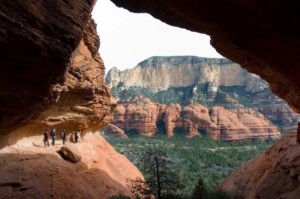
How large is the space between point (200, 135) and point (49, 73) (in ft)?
448

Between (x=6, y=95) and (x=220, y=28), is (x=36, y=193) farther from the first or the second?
(x=220, y=28)

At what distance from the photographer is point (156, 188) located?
29000 millimetres

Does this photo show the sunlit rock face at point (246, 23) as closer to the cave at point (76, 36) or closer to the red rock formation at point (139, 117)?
the cave at point (76, 36)

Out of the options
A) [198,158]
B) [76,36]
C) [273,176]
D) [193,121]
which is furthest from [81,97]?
[193,121]

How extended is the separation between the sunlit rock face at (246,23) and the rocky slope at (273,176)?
521cm

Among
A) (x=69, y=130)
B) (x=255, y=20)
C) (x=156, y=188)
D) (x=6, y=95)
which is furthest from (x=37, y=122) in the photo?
→ (x=255, y=20)

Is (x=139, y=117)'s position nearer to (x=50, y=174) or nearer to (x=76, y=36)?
(x=50, y=174)

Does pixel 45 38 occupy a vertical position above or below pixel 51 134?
above

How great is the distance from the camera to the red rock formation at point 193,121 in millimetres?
149500

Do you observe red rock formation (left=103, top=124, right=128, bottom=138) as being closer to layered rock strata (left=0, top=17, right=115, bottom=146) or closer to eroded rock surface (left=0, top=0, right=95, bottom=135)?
layered rock strata (left=0, top=17, right=115, bottom=146)

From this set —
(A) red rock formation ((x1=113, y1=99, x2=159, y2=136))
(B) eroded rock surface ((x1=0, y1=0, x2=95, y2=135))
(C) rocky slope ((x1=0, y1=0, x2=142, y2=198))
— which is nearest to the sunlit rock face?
(C) rocky slope ((x1=0, y1=0, x2=142, y2=198))

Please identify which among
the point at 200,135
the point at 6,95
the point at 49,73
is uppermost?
the point at 49,73

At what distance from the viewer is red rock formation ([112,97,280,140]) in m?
150

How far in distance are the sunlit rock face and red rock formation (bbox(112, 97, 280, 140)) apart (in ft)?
419
